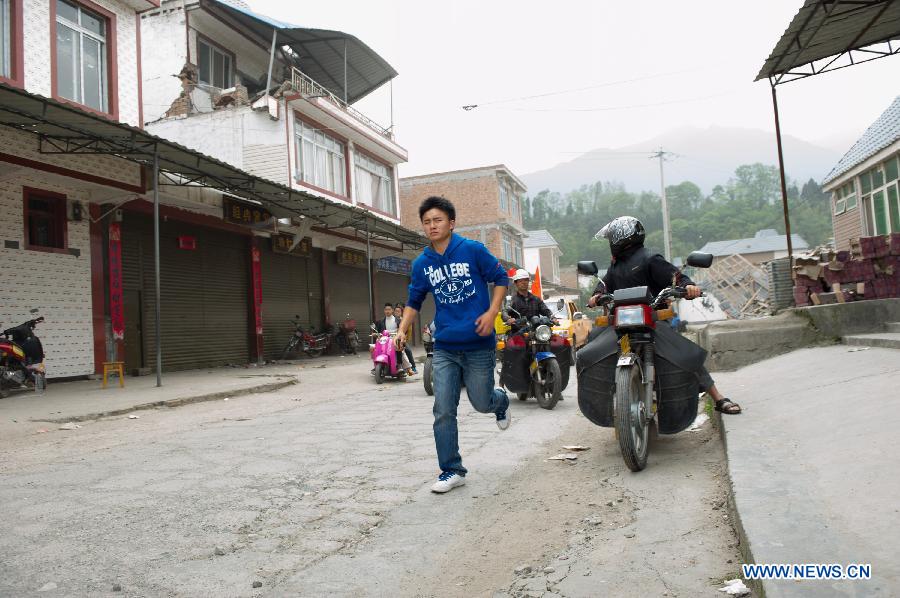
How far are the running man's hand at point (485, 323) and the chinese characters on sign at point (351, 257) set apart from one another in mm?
19673

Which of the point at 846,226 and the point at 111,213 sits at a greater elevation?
the point at 111,213

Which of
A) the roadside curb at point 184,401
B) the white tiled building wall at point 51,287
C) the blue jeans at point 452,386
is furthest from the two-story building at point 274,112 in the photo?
the blue jeans at point 452,386

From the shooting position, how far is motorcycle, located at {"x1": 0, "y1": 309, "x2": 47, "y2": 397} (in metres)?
10.3

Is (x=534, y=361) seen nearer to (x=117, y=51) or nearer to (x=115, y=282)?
(x=115, y=282)

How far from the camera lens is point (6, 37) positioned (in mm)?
11438

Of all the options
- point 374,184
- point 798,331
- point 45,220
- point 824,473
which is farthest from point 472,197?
point 824,473

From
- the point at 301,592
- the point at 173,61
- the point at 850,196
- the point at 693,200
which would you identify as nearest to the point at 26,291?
the point at 173,61

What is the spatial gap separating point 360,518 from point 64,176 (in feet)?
35.3

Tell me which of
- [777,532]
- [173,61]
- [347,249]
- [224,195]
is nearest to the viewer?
[777,532]

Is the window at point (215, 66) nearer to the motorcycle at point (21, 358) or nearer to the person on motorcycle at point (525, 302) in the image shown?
the motorcycle at point (21, 358)

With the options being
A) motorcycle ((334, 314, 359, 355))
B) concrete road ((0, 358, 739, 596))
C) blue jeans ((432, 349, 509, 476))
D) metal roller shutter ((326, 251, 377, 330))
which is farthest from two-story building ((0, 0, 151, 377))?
metal roller shutter ((326, 251, 377, 330))

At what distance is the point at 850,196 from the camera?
64.4ft

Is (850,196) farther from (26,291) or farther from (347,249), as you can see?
(26,291)

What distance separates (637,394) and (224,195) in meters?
13.5
